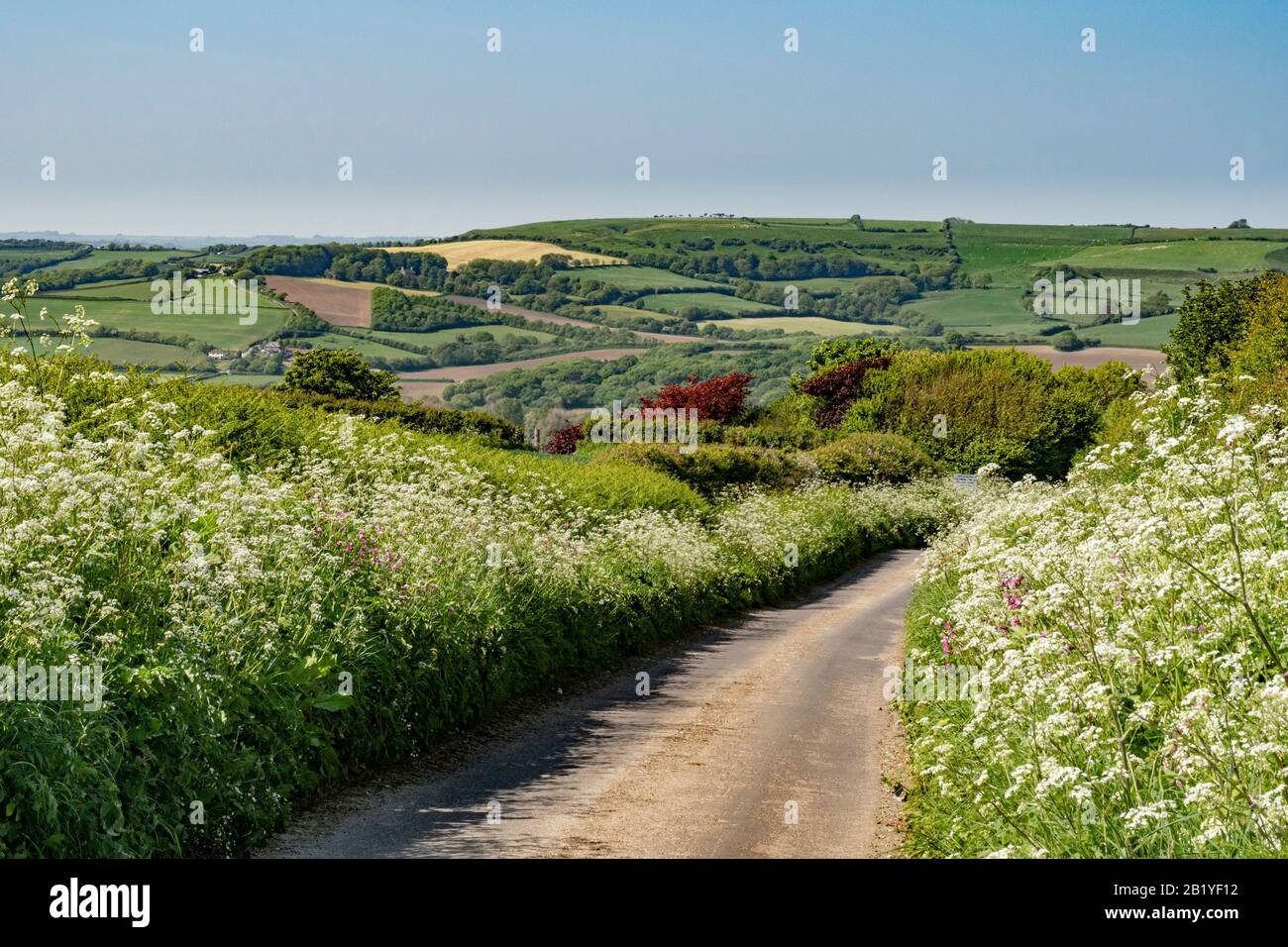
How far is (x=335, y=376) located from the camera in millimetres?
35906

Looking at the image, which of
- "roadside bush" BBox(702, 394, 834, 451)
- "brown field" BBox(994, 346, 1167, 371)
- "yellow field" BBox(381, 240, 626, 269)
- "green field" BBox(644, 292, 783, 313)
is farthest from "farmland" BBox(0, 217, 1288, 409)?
"roadside bush" BBox(702, 394, 834, 451)

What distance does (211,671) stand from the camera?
24.6 ft

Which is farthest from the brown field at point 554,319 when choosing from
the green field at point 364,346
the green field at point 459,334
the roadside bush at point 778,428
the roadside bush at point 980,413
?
the roadside bush at point 980,413

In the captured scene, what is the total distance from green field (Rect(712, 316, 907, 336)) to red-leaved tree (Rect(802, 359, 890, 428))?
53.1 m

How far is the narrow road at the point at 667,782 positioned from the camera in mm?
7980

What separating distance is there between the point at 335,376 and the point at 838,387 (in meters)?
29.8

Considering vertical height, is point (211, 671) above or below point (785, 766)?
above

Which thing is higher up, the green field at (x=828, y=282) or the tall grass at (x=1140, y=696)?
the green field at (x=828, y=282)

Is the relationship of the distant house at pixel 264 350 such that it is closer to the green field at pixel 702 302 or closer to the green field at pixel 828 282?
the green field at pixel 702 302

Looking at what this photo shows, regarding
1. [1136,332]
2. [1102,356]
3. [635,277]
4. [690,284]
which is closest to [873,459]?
[1102,356]

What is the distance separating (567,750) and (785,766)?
1.89 metres

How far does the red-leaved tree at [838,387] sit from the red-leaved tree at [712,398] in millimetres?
9183
